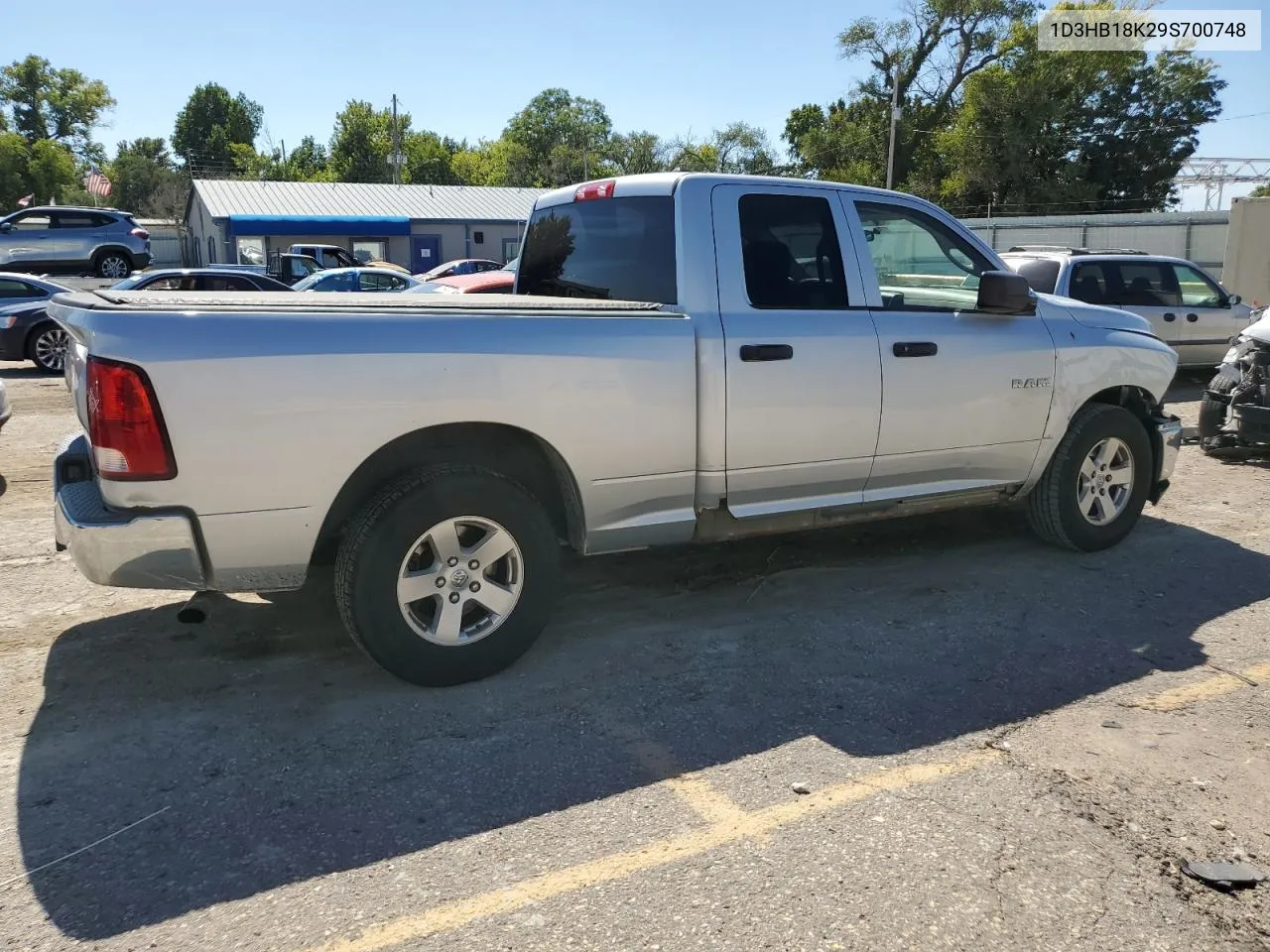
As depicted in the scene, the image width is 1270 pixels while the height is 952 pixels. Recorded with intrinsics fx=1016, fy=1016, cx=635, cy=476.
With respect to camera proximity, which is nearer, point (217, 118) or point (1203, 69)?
point (1203, 69)

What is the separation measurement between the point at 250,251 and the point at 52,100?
50096 mm

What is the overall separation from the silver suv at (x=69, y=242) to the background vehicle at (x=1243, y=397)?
956 inches

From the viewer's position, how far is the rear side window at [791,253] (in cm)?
461

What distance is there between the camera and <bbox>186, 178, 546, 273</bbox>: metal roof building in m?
42.1

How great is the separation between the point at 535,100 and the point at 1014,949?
10305 centimetres

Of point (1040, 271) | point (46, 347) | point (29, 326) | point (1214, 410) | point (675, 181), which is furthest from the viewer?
point (46, 347)

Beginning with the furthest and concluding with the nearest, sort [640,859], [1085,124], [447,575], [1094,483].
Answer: [1085,124], [1094,483], [447,575], [640,859]

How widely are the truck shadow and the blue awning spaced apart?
39828 mm

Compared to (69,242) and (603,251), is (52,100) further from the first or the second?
(603,251)

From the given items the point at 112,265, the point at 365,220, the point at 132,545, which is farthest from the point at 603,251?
the point at 365,220

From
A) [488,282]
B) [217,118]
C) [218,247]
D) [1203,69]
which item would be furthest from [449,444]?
[217,118]

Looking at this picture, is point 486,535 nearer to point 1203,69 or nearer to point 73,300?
point 73,300

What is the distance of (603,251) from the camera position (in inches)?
196

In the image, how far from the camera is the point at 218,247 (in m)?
45.2
